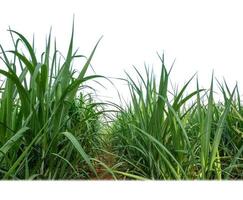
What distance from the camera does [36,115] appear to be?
88 cm

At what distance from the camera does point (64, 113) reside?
921 millimetres

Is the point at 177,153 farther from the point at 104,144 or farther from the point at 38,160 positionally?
the point at 104,144

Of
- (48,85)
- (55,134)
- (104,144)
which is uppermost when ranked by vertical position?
(48,85)

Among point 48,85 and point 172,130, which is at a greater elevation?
point 48,85

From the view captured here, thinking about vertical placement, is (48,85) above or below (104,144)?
above

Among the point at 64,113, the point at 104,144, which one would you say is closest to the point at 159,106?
the point at 64,113

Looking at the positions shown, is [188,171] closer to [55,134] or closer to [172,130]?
[172,130]
